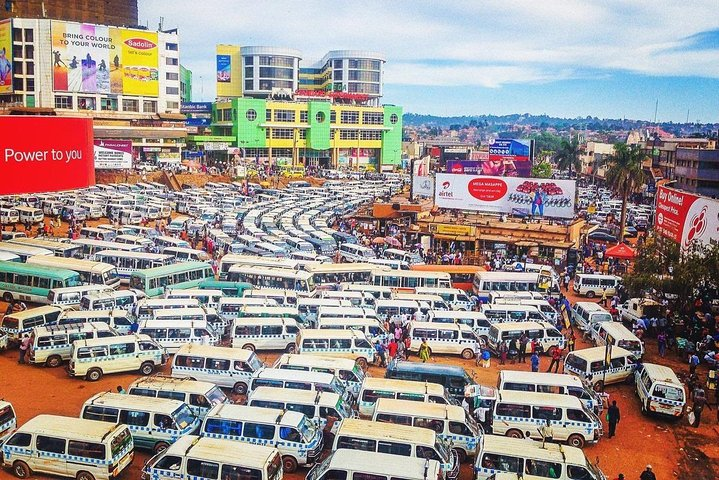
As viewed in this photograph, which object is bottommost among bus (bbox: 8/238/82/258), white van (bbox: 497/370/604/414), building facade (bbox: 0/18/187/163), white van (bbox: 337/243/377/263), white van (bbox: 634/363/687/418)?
white van (bbox: 634/363/687/418)

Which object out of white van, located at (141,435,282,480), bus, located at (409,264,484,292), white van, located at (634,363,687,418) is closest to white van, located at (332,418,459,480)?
white van, located at (141,435,282,480)

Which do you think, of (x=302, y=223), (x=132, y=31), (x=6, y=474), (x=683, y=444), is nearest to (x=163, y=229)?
(x=302, y=223)

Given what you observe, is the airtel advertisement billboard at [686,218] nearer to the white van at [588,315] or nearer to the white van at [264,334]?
the white van at [588,315]

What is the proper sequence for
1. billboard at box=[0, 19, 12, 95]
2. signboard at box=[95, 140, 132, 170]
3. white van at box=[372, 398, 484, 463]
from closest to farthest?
white van at box=[372, 398, 484, 463], signboard at box=[95, 140, 132, 170], billboard at box=[0, 19, 12, 95]

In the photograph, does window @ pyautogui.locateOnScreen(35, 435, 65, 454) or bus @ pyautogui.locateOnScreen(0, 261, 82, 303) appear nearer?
window @ pyautogui.locateOnScreen(35, 435, 65, 454)

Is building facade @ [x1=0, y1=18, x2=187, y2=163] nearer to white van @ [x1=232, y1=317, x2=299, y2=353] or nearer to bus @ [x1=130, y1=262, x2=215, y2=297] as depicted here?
bus @ [x1=130, y1=262, x2=215, y2=297]

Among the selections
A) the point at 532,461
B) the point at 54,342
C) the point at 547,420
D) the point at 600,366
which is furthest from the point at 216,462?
the point at 600,366

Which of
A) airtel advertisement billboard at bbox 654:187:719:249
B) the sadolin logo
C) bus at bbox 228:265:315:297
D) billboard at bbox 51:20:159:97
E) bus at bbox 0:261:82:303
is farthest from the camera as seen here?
the sadolin logo
